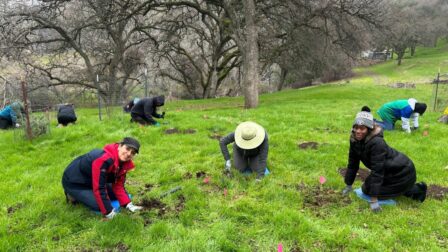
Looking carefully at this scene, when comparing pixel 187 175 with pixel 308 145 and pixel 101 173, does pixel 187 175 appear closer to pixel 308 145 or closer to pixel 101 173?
pixel 101 173

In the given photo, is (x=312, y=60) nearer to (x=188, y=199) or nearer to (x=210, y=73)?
(x=210, y=73)

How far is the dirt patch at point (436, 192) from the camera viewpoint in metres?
5.18

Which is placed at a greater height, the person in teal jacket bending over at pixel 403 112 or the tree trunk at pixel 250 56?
the tree trunk at pixel 250 56

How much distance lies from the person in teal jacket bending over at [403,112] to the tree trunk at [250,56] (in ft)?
23.4

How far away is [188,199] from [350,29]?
14.4 metres

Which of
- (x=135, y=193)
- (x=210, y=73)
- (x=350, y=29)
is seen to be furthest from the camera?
(x=210, y=73)

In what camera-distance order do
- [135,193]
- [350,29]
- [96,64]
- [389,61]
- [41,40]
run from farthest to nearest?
1. [389,61]
2. [96,64]
3. [41,40]
4. [350,29]
5. [135,193]

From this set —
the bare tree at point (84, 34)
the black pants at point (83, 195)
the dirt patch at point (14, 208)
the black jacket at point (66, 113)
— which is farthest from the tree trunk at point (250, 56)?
the dirt patch at point (14, 208)

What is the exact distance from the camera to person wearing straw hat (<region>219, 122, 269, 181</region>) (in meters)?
5.79

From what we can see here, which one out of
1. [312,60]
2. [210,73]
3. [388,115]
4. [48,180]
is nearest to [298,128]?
[388,115]

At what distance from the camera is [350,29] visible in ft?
54.6

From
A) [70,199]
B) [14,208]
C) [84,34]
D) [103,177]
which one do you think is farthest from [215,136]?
[84,34]

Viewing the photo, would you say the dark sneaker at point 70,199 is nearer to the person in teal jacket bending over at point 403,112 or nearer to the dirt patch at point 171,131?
the dirt patch at point 171,131

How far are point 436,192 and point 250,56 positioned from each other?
10861 millimetres
